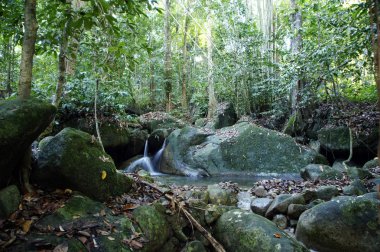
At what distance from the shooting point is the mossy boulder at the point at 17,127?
281 centimetres

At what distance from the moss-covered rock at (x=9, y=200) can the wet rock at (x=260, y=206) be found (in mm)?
4404

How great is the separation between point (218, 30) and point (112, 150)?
27.0 ft

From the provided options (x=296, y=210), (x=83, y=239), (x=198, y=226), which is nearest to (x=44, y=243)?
(x=83, y=239)

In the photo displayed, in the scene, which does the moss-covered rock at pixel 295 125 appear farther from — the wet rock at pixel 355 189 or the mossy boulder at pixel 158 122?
the wet rock at pixel 355 189

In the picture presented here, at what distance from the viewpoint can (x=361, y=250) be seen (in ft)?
12.8

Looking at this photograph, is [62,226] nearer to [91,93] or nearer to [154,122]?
[91,93]

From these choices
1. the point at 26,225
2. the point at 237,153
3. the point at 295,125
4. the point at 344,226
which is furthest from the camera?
the point at 295,125

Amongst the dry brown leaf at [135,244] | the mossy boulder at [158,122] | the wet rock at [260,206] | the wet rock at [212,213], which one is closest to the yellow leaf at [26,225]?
the dry brown leaf at [135,244]

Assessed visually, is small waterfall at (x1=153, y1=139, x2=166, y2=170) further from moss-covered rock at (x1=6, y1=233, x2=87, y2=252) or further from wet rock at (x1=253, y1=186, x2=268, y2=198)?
moss-covered rock at (x1=6, y1=233, x2=87, y2=252)

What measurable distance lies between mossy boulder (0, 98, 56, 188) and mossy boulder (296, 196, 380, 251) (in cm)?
383

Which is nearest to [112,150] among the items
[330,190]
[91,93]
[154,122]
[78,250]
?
[91,93]

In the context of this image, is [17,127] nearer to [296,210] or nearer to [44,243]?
[44,243]

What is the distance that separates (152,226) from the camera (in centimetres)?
342

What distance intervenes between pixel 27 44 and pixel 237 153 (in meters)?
8.68
